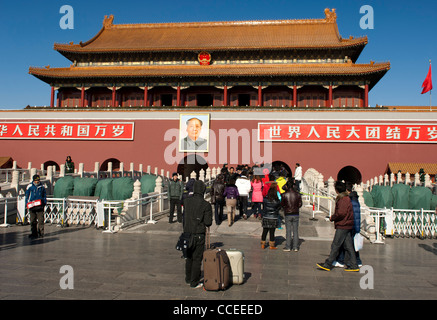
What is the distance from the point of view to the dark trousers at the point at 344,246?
6117 mm

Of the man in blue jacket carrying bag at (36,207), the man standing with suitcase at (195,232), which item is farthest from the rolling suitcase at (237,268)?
the man in blue jacket carrying bag at (36,207)

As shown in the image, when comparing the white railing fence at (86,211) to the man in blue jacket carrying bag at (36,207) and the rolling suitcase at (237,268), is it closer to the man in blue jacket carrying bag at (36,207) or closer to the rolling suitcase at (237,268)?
the man in blue jacket carrying bag at (36,207)

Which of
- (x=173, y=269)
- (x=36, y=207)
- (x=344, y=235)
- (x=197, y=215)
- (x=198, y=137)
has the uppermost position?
(x=198, y=137)

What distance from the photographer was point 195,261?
199 inches

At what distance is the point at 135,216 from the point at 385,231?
→ 6771mm

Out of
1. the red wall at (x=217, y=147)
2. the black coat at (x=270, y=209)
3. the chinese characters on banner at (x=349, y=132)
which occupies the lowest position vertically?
the black coat at (x=270, y=209)

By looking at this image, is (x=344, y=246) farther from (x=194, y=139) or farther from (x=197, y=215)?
(x=194, y=139)

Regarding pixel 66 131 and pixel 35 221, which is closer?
pixel 35 221

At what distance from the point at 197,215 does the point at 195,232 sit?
0.24 m

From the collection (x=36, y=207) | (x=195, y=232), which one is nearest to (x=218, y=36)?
(x=36, y=207)

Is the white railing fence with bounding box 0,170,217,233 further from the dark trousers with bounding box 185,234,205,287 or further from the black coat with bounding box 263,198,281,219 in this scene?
the dark trousers with bounding box 185,234,205,287

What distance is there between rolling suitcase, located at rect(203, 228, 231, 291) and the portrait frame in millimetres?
18901

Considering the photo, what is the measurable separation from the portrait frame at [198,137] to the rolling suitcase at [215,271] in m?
18.9

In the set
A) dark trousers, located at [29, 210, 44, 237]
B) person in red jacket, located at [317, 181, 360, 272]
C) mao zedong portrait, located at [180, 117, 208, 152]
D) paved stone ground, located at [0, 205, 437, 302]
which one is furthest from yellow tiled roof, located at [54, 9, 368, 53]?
person in red jacket, located at [317, 181, 360, 272]
